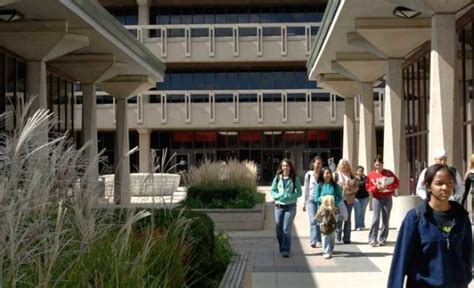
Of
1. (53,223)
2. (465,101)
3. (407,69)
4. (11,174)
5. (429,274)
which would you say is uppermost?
(407,69)

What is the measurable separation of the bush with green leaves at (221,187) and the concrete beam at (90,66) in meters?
4.69

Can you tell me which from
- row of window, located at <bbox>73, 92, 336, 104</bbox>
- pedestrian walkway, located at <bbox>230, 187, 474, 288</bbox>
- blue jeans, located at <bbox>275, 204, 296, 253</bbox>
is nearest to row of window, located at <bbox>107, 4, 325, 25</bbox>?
row of window, located at <bbox>73, 92, 336, 104</bbox>

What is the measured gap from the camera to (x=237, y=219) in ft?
59.9

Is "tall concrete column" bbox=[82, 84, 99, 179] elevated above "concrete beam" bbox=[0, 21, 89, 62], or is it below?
below

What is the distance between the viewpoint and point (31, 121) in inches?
181

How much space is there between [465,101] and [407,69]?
7.11 meters

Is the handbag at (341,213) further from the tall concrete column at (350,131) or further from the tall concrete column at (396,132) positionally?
the tall concrete column at (350,131)

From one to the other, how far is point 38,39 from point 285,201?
29.1ft

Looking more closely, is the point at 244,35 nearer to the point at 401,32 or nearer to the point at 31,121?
the point at 401,32

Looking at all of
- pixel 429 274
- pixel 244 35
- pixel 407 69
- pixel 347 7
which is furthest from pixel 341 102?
pixel 429 274

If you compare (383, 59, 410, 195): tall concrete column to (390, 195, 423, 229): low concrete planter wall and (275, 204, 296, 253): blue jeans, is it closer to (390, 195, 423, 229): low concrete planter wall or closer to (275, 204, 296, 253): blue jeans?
(390, 195, 423, 229): low concrete planter wall

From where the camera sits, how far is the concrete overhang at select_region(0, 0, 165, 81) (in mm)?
15945

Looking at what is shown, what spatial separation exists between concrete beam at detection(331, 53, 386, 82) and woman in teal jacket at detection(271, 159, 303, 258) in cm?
1160

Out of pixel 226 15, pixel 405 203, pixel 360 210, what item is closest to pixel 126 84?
pixel 360 210
